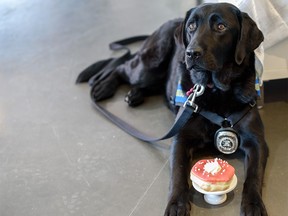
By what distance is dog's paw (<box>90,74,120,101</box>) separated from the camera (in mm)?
2633

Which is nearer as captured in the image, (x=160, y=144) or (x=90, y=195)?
(x=90, y=195)

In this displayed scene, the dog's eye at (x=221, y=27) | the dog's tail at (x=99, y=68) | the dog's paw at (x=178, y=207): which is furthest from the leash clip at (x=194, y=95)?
the dog's tail at (x=99, y=68)

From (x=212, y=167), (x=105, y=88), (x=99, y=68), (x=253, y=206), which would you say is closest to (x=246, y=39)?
(x=212, y=167)

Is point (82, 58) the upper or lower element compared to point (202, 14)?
lower

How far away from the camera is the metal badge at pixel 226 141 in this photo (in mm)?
1896

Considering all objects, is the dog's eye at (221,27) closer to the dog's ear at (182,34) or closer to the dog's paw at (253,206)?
the dog's ear at (182,34)

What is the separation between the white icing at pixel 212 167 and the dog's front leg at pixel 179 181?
0.13m

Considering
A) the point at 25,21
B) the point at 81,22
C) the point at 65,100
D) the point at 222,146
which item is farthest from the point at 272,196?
the point at 25,21

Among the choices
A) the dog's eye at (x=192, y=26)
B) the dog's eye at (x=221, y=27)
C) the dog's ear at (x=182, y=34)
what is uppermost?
the dog's eye at (x=221, y=27)

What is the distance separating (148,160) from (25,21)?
2.59 meters

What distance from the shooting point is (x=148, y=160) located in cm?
206

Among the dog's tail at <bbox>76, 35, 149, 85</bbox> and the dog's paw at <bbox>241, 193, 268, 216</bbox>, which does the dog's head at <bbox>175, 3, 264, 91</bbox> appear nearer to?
the dog's paw at <bbox>241, 193, 268, 216</bbox>

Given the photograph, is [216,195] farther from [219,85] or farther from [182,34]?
[182,34]

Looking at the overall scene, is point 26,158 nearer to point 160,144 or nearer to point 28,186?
point 28,186
